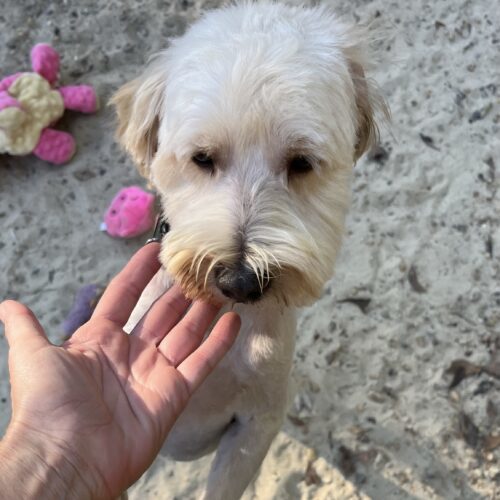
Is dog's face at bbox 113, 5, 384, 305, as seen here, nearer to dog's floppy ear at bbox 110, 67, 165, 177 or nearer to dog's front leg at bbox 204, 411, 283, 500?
dog's floppy ear at bbox 110, 67, 165, 177

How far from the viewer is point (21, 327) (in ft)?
5.05

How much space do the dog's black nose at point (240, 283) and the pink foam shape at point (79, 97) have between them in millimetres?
2063

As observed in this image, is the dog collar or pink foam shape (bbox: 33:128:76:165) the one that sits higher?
the dog collar

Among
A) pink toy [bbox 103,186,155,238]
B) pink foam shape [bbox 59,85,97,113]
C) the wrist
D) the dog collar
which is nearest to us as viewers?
the wrist

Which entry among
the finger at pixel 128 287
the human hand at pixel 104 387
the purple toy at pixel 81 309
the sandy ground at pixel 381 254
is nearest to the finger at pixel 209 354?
the human hand at pixel 104 387

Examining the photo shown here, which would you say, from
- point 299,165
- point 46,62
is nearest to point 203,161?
point 299,165

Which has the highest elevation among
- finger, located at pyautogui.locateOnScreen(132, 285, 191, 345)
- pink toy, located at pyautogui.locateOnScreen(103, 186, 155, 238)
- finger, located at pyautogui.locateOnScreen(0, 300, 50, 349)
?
finger, located at pyautogui.locateOnScreen(0, 300, 50, 349)

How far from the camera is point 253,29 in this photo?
1.65 metres

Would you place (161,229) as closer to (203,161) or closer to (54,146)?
(203,161)

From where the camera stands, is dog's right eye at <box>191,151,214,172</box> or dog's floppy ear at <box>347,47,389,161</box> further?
dog's floppy ear at <box>347,47,389,161</box>

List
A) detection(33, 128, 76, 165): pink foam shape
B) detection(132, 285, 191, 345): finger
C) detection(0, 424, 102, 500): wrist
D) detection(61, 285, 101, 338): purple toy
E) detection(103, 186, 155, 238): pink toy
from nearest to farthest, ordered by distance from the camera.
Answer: detection(0, 424, 102, 500): wrist, detection(132, 285, 191, 345): finger, detection(61, 285, 101, 338): purple toy, detection(103, 186, 155, 238): pink toy, detection(33, 128, 76, 165): pink foam shape

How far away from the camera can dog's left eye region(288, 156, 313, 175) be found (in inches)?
63.4

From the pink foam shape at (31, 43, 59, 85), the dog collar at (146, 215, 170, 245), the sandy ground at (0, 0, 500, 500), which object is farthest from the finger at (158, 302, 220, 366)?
the pink foam shape at (31, 43, 59, 85)

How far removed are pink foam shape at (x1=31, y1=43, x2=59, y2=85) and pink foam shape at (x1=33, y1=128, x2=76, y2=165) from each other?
30cm
